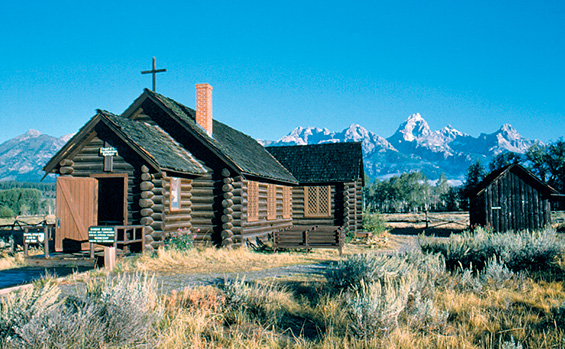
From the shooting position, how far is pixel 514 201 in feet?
82.9

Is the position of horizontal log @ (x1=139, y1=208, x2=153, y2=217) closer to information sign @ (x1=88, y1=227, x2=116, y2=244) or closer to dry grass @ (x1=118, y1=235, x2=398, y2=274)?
dry grass @ (x1=118, y1=235, x2=398, y2=274)

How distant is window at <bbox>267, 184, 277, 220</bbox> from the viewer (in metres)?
20.8

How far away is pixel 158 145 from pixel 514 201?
2089 centimetres

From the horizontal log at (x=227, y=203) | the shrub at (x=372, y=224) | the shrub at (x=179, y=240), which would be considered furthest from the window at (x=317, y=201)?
the shrub at (x=179, y=240)

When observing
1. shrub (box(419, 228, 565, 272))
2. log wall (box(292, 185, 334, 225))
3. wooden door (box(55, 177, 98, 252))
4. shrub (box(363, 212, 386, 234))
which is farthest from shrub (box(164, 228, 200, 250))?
shrub (box(363, 212, 386, 234))

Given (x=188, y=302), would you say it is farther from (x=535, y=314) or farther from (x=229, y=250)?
(x=229, y=250)

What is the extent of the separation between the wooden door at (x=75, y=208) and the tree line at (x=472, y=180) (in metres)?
21.1

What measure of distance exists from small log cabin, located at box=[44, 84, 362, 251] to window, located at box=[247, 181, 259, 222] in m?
0.04

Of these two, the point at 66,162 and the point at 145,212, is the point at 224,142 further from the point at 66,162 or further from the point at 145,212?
the point at 66,162

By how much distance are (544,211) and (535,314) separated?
21.2 metres

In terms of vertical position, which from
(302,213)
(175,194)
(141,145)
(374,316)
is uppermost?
(141,145)

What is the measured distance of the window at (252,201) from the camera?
17812 mm

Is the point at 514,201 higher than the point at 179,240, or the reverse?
the point at 514,201

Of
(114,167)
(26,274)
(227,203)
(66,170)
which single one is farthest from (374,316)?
(66,170)
